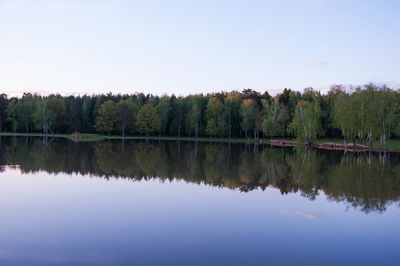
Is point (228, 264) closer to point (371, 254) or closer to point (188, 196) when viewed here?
point (371, 254)

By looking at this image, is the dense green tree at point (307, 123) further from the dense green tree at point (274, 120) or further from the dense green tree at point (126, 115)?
the dense green tree at point (126, 115)

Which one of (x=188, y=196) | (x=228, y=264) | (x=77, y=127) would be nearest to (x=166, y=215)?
(x=188, y=196)

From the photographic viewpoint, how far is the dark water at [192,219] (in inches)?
321

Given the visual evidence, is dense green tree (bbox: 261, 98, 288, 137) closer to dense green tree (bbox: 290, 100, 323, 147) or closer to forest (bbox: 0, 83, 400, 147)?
forest (bbox: 0, 83, 400, 147)

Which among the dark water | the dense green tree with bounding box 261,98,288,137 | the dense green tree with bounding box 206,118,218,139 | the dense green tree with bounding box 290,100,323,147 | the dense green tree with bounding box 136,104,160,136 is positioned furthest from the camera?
the dense green tree with bounding box 136,104,160,136

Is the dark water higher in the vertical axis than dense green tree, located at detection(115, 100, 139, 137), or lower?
lower

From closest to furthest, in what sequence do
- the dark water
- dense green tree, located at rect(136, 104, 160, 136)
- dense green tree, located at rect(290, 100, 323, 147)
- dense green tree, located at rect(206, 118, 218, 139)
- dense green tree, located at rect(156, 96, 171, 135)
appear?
the dark water → dense green tree, located at rect(290, 100, 323, 147) → dense green tree, located at rect(206, 118, 218, 139) → dense green tree, located at rect(136, 104, 160, 136) → dense green tree, located at rect(156, 96, 171, 135)

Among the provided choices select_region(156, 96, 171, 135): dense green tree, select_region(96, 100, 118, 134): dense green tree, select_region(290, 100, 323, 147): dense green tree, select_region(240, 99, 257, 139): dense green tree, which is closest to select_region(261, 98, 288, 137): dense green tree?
select_region(240, 99, 257, 139): dense green tree

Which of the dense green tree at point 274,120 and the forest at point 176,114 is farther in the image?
the forest at point 176,114

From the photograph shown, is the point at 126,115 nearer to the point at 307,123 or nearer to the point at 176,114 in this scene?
the point at 176,114

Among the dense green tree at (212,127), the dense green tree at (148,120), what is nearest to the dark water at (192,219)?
the dense green tree at (212,127)

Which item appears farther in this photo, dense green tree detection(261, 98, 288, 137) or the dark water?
dense green tree detection(261, 98, 288, 137)

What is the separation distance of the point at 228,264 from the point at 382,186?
44.3 feet

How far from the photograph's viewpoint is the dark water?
8.15m
